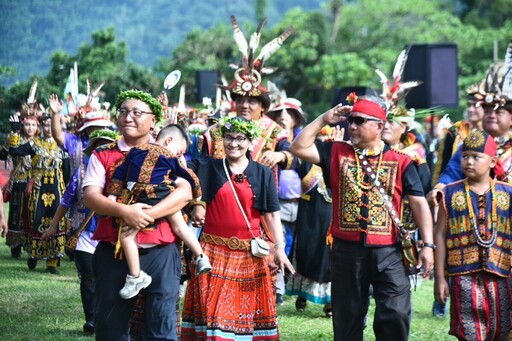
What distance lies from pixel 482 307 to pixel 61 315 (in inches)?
184

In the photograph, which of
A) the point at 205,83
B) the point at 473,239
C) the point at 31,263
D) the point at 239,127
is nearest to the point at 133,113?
the point at 239,127

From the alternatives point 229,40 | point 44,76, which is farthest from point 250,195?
point 229,40

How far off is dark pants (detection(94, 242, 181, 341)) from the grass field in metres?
2.75

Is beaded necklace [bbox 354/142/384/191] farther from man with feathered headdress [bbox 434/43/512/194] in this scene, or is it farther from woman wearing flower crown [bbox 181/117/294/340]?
woman wearing flower crown [bbox 181/117/294/340]

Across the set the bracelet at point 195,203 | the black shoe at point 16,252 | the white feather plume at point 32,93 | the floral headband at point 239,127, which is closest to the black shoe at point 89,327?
the bracelet at point 195,203

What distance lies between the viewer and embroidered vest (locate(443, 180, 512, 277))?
7281 millimetres

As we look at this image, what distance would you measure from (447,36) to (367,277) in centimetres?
3924

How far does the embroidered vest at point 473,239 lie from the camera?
728cm

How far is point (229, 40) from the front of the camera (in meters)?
40.3

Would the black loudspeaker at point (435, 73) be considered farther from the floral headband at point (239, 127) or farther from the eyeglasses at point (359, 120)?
the eyeglasses at point (359, 120)

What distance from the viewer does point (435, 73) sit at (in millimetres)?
17141

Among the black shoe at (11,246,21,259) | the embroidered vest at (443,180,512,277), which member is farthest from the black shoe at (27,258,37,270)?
the embroidered vest at (443,180,512,277)

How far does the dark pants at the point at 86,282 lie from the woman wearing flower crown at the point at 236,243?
1.44 metres

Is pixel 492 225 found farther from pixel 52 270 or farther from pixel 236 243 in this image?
pixel 52 270
